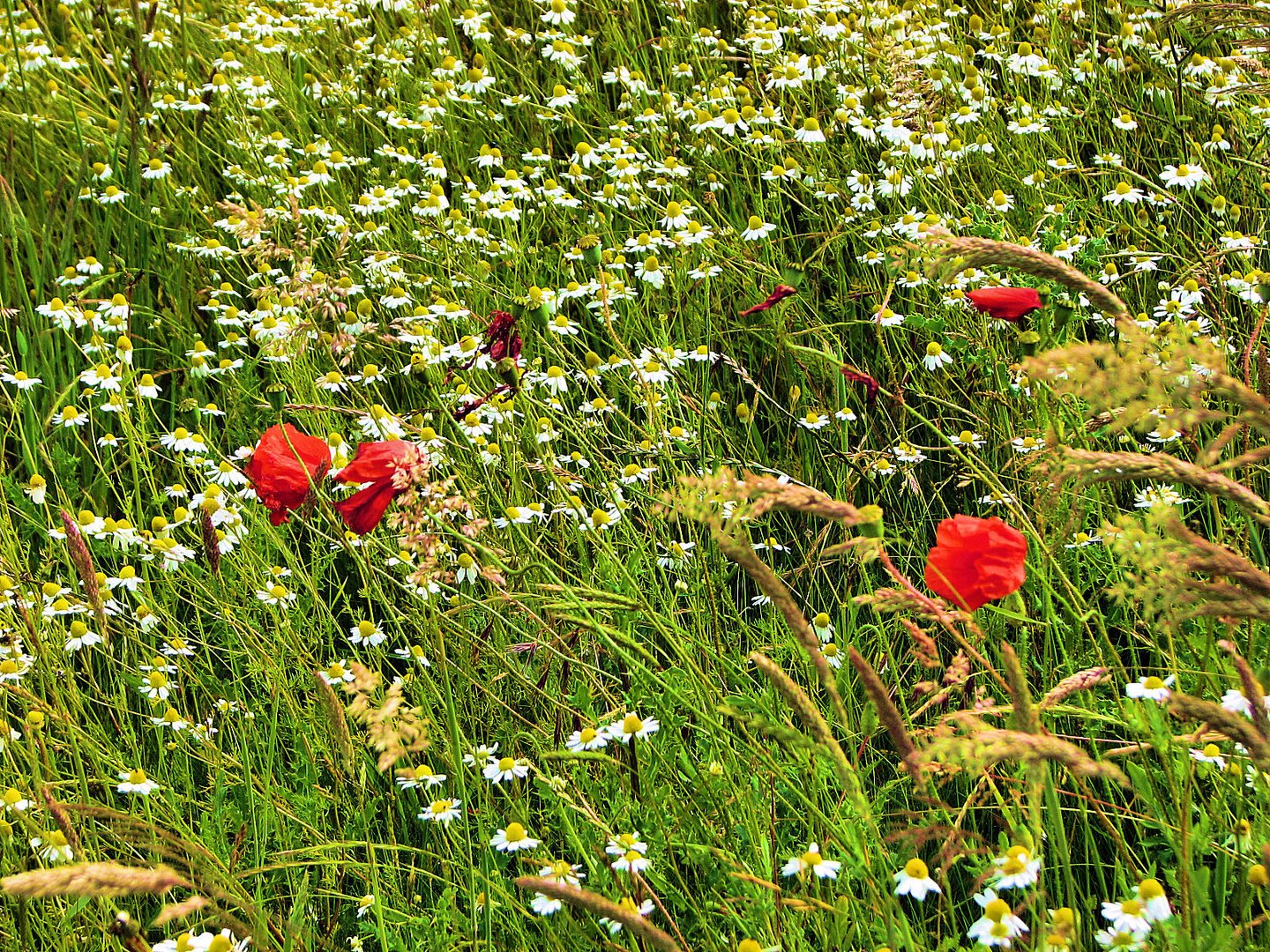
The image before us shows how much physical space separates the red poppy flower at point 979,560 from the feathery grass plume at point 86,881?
2.83 feet

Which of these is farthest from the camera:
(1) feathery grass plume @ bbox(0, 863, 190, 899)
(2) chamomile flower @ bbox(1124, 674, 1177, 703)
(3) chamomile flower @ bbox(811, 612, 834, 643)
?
(3) chamomile flower @ bbox(811, 612, 834, 643)

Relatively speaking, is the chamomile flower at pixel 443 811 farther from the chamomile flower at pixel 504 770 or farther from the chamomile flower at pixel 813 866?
the chamomile flower at pixel 813 866

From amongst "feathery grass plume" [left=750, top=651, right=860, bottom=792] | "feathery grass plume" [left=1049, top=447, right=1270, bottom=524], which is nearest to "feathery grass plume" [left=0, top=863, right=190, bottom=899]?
"feathery grass plume" [left=750, top=651, right=860, bottom=792]

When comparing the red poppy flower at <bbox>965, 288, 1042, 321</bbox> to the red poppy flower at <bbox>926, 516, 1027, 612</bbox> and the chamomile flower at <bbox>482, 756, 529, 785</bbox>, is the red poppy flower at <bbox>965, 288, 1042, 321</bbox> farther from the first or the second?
the chamomile flower at <bbox>482, 756, 529, 785</bbox>

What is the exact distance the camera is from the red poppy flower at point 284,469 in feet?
5.36

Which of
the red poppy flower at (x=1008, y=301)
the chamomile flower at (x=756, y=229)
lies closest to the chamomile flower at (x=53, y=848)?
the red poppy flower at (x=1008, y=301)

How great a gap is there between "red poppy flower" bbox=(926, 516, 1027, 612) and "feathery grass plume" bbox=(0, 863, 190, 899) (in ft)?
2.83

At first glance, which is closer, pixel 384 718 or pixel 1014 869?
pixel 384 718

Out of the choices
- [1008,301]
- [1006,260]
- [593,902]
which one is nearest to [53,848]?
[593,902]

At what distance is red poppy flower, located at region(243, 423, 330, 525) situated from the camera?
163cm

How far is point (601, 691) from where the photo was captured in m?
1.84

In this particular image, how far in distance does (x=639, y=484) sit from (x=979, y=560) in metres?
1.06

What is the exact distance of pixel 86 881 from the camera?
2.66 feet

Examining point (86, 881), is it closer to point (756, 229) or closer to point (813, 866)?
point (813, 866)
